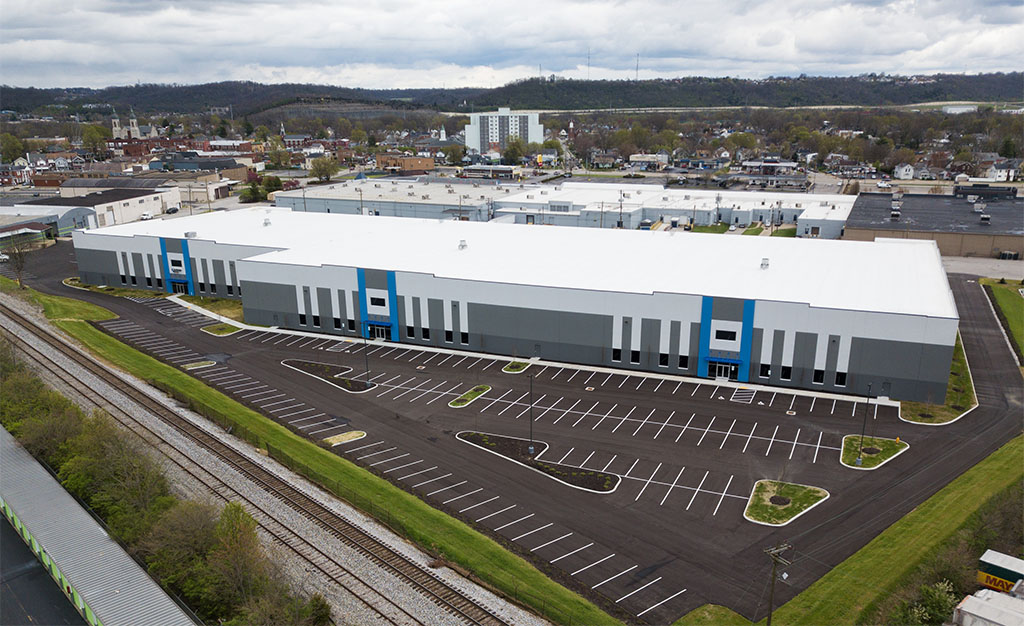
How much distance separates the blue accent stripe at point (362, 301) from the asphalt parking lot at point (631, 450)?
2123 mm

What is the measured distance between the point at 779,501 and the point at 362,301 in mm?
38562

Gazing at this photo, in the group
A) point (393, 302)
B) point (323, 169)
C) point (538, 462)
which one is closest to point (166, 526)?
point (538, 462)

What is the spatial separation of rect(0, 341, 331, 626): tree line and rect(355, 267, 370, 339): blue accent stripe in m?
24.5

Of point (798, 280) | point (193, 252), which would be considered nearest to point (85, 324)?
point (193, 252)

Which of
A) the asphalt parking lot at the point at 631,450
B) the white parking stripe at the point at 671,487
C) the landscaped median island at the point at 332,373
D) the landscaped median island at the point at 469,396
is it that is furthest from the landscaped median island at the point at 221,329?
the white parking stripe at the point at 671,487

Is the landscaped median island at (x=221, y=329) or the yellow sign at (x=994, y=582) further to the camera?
the landscaped median island at (x=221, y=329)

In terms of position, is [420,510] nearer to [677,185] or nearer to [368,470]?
Result: [368,470]

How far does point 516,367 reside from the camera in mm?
54188

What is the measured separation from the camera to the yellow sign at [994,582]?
1065 inches

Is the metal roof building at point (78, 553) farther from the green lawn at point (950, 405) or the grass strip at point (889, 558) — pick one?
the green lawn at point (950, 405)

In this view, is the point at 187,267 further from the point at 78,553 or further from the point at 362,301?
the point at 78,553

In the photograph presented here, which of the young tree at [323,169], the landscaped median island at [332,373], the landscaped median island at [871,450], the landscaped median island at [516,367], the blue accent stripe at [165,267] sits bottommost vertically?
the landscaped median island at [871,450]

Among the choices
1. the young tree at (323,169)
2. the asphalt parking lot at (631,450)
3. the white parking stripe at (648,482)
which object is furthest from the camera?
the young tree at (323,169)

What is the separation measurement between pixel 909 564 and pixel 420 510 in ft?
74.4
